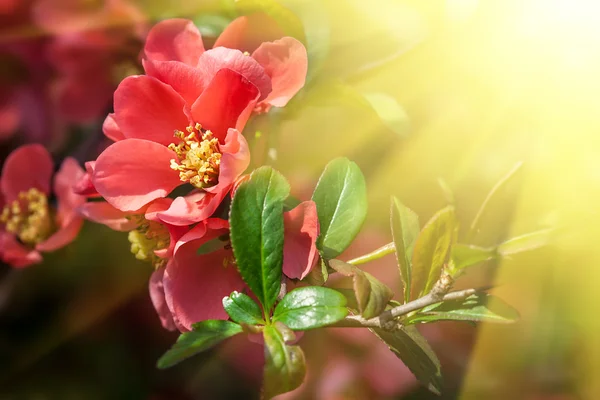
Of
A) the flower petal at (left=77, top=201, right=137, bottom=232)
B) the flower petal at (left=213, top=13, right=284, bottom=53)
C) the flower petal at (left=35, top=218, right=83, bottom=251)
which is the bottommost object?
the flower petal at (left=35, top=218, right=83, bottom=251)

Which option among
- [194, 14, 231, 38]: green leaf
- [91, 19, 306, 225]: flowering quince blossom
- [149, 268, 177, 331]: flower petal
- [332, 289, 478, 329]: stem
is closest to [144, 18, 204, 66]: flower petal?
[91, 19, 306, 225]: flowering quince blossom

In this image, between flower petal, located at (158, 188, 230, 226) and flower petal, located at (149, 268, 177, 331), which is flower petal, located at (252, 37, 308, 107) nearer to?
flower petal, located at (158, 188, 230, 226)

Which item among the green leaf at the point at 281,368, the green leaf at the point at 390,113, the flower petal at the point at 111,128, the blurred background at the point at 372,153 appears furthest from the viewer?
the blurred background at the point at 372,153

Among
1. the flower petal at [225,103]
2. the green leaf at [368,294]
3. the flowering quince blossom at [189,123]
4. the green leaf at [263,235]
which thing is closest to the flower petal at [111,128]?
the flowering quince blossom at [189,123]

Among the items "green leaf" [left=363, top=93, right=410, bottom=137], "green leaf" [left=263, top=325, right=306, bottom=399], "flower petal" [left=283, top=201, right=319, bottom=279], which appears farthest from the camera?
"green leaf" [left=363, top=93, right=410, bottom=137]

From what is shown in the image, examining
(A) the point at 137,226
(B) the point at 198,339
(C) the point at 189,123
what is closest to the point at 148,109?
(C) the point at 189,123

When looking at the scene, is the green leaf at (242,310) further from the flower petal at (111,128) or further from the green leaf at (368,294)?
the flower petal at (111,128)

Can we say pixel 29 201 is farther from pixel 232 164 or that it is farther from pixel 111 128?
pixel 232 164
